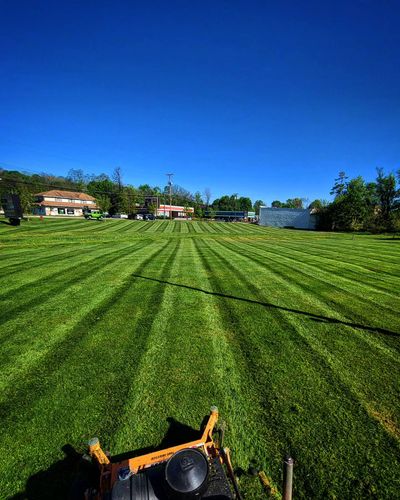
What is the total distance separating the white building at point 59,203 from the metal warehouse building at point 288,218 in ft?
194

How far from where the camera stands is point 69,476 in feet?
9.39

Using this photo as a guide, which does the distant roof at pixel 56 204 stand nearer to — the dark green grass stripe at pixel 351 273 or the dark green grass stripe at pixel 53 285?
the dark green grass stripe at pixel 53 285

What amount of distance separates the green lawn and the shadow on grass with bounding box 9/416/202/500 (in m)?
0.02

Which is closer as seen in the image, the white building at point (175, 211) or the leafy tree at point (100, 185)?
the white building at point (175, 211)

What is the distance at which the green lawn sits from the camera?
302cm

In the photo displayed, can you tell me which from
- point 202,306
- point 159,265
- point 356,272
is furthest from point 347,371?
point 159,265

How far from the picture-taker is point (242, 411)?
12.2 feet

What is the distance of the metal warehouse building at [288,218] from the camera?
74000 millimetres

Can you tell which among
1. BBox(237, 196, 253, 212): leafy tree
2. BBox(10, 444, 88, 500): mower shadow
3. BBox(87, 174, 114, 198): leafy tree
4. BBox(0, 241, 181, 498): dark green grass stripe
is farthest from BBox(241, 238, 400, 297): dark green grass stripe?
BBox(237, 196, 253, 212): leafy tree

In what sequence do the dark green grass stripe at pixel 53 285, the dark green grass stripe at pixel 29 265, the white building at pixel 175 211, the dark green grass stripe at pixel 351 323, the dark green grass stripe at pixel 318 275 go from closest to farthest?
the dark green grass stripe at pixel 351 323
the dark green grass stripe at pixel 53 285
the dark green grass stripe at pixel 318 275
the dark green grass stripe at pixel 29 265
the white building at pixel 175 211

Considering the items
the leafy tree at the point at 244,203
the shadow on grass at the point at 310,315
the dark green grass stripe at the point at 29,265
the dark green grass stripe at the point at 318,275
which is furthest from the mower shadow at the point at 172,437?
the leafy tree at the point at 244,203

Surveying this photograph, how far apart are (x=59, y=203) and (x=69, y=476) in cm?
8956

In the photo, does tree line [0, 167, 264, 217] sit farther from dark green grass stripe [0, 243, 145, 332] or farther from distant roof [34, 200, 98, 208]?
dark green grass stripe [0, 243, 145, 332]

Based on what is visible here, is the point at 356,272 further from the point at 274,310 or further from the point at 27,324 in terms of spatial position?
the point at 27,324
